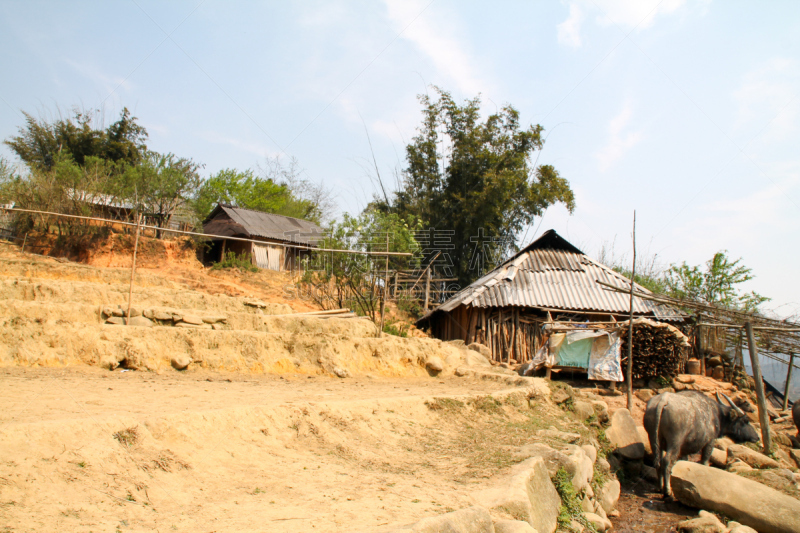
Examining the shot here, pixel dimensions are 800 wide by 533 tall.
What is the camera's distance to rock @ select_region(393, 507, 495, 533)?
308cm

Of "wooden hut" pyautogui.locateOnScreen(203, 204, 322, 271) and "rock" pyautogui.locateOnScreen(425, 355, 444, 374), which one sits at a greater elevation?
"wooden hut" pyautogui.locateOnScreen(203, 204, 322, 271)

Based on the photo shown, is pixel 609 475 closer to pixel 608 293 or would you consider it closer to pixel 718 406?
pixel 718 406

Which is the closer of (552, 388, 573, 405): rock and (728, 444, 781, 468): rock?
(728, 444, 781, 468): rock

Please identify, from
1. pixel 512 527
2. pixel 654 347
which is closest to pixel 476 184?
pixel 654 347

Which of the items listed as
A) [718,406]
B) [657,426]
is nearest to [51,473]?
[657,426]

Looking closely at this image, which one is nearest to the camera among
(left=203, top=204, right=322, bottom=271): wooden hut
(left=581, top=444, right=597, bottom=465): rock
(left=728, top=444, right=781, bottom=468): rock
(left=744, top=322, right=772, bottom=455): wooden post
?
(left=581, top=444, right=597, bottom=465): rock

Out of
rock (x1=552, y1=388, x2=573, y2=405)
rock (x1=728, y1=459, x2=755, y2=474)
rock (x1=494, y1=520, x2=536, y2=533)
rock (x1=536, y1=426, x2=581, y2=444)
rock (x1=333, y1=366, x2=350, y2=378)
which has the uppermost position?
rock (x1=333, y1=366, x2=350, y2=378)

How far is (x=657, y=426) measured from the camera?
773 cm

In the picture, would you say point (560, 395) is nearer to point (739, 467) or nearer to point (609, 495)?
point (609, 495)

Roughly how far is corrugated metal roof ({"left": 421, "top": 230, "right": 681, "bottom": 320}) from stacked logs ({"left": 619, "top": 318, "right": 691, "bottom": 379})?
2.82 m

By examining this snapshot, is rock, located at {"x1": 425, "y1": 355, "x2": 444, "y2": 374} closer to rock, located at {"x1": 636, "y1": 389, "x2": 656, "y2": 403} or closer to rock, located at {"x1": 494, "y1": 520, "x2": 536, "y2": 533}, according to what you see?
rock, located at {"x1": 636, "y1": 389, "x2": 656, "y2": 403}

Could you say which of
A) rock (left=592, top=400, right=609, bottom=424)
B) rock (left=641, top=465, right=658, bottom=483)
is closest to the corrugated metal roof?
rock (left=592, top=400, right=609, bottom=424)

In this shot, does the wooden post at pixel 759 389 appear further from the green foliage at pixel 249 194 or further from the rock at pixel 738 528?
the green foliage at pixel 249 194

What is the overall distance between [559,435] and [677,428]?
1986mm
